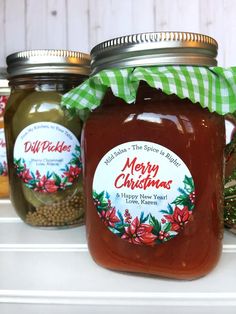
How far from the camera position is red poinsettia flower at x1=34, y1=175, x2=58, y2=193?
0.51 metres

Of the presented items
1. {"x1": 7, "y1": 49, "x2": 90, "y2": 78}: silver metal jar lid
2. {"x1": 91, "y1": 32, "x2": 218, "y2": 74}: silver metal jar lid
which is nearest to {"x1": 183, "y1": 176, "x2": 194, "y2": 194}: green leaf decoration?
{"x1": 91, "y1": 32, "x2": 218, "y2": 74}: silver metal jar lid

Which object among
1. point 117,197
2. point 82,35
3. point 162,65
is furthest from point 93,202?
point 82,35

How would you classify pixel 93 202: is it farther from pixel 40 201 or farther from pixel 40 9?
pixel 40 9

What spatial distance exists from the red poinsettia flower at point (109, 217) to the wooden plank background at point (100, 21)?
22.8 inches

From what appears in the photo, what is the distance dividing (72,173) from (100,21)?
49 centimetres

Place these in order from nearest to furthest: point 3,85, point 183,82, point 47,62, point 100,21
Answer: point 183,82 < point 47,62 < point 3,85 < point 100,21

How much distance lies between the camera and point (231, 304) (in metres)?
0.35

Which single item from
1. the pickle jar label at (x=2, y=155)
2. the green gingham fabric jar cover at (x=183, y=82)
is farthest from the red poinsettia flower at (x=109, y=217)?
the pickle jar label at (x=2, y=155)

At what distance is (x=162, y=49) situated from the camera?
36cm

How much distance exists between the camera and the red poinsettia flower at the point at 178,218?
0.37 m

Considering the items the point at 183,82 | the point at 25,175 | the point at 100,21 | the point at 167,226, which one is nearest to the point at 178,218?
the point at 167,226

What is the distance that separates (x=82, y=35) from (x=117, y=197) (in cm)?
59

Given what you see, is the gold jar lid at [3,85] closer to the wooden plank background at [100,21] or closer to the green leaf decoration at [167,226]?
the wooden plank background at [100,21]

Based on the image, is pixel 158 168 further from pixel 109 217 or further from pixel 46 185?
pixel 46 185
